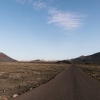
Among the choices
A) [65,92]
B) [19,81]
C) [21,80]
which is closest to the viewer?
[65,92]

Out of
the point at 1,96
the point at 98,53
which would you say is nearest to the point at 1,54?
the point at 98,53

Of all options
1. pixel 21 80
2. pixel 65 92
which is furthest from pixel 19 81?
pixel 65 92

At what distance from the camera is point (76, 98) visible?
9375 millimetres

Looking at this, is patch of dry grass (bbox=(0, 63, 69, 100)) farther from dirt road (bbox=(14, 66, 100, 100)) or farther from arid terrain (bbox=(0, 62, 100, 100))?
dirt road (bbox=(14, 66, 100, 100))

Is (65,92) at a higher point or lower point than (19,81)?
lower

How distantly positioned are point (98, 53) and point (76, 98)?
483 feet

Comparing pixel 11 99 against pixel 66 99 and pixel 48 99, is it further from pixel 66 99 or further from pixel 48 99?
pixel 66 99

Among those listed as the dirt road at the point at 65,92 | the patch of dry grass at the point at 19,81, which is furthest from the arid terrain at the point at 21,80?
the dirt road at the point at 65,92

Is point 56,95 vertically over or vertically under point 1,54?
under

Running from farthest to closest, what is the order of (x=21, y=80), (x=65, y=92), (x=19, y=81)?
(x=21, y=80) → (x=19, y=81) → (x=65, y=92)

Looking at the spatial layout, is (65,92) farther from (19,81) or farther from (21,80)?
(21,80)

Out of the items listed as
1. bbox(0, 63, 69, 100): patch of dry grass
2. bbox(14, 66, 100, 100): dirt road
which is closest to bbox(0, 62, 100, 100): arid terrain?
bbox(0, 63, 69, 100): patch of dry grass

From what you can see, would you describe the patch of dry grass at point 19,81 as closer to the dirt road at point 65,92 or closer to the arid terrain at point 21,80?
the arid terrain at point 21,80

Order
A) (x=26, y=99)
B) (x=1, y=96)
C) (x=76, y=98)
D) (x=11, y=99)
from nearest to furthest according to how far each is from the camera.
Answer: (x=76, y=98) → (x=26, y=99) → (x=11, y=99) → (x=1, y=96)
